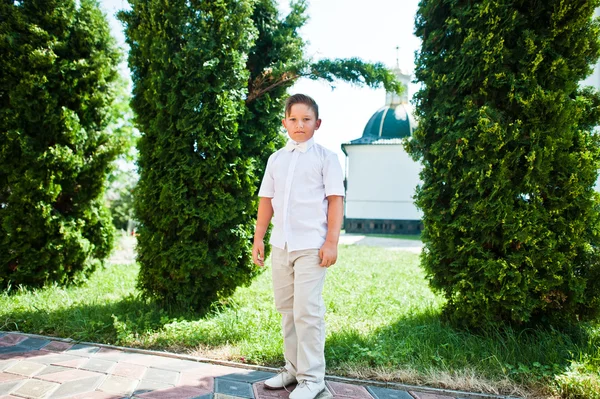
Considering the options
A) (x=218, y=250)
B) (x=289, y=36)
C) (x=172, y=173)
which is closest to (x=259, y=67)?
(x=289, y=36)

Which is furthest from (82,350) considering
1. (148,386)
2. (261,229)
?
(261,229)

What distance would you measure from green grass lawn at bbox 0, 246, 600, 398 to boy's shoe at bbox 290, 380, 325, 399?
51 centimetres

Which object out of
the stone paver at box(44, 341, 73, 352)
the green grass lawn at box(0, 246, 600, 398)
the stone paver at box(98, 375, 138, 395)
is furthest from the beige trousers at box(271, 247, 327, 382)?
the stone paver at box(44, 341, 73, 352)

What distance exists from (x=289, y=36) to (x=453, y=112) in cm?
211

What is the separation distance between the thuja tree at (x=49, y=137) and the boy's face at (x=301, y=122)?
3.77m

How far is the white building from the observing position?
2870 cm

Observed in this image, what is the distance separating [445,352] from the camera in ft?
11.0

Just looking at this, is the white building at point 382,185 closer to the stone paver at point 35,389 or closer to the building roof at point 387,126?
the building roof at point 387,126

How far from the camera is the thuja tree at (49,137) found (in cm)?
528

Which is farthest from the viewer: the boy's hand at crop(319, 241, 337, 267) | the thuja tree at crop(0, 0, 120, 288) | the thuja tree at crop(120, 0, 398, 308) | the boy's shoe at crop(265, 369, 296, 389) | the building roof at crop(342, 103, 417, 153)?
the building roof at crop(342, 103, 417, 153)

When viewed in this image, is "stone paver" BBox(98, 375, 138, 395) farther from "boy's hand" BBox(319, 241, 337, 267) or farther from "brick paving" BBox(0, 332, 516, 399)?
"boy's hand" BBox(319, 241, 337, 267)

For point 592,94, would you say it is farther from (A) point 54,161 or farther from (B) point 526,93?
(A) point 54,161

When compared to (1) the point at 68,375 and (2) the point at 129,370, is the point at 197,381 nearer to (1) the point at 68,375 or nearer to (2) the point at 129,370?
(2) the point at 129,370

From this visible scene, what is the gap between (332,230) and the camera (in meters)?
2.63
